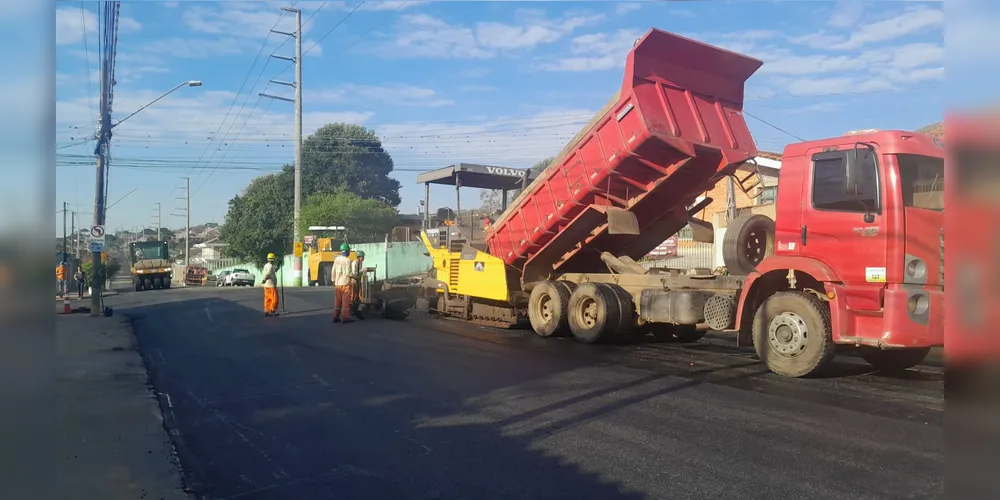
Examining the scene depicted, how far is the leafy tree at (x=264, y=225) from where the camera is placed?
173 ft

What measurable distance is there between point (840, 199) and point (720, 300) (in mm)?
2035

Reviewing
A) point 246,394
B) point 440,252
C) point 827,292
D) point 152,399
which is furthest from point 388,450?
point 440,252

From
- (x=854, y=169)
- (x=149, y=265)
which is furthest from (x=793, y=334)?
(x=149, y=265)

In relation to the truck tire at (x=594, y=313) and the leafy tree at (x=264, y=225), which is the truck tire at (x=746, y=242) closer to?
the truck tire at (x=594, y=313)

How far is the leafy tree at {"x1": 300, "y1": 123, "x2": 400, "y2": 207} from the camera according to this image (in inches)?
2281

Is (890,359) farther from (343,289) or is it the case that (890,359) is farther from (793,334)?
(343,289)

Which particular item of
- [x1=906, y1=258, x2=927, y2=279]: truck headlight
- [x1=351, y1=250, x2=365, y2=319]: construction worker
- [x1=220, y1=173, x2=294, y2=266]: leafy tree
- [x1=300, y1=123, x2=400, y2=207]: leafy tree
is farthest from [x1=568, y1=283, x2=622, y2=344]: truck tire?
[x1=300, y1=123, x2=400, y2=207]: leafy tree

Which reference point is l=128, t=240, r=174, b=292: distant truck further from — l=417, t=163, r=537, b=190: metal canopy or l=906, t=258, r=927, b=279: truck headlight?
l=906, t=258, r=927, b=279: truck headlight

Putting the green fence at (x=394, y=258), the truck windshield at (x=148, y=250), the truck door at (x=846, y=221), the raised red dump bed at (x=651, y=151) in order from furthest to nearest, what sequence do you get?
the truck windshield at (x=148, y=250) → the green fence at (x=394, y=258) → the raised red dump bed at (x=651, y=151) → the truck door at (x=846, y=221)

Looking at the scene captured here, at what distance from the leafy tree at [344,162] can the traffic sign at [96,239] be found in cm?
3748

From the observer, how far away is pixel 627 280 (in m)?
10.7

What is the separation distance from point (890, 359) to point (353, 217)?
4037cm

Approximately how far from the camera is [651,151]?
9422 millimetres

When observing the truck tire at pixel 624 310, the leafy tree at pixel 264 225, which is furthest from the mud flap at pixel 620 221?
the leafy tree at pixel 264 225
